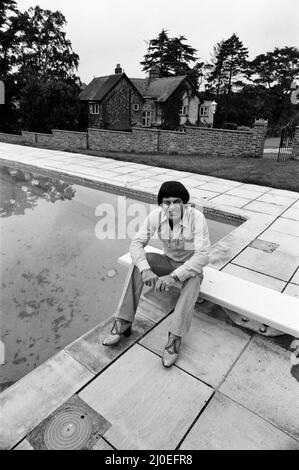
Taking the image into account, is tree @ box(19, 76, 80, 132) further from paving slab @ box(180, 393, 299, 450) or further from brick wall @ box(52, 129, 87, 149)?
paving slab @ box(180, 393, 299, 450)

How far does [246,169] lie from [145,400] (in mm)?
9888

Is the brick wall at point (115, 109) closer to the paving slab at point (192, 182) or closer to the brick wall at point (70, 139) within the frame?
the brick wall at point (70, 139)

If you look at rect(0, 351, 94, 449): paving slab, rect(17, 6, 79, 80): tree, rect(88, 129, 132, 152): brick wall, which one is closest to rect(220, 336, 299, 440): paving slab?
rect(0, 351, 94, 449): paving slab

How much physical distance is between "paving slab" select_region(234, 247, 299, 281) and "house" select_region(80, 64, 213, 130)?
28.3 metres

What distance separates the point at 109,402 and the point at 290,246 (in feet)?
12.6

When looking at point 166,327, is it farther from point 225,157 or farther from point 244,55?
point 244,55

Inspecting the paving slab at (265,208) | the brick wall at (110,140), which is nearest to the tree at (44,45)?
the brick wall at (110,140)

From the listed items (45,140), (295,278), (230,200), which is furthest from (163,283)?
(45,140)

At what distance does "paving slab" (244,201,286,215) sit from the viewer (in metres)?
6.38

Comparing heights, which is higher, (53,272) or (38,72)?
(38,72)

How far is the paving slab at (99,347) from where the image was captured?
7.99ft

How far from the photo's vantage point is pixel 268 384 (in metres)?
2.27

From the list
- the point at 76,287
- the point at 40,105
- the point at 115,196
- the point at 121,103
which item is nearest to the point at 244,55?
the point at 121,103

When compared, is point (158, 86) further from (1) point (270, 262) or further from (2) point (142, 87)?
(1) point (270, 262)
